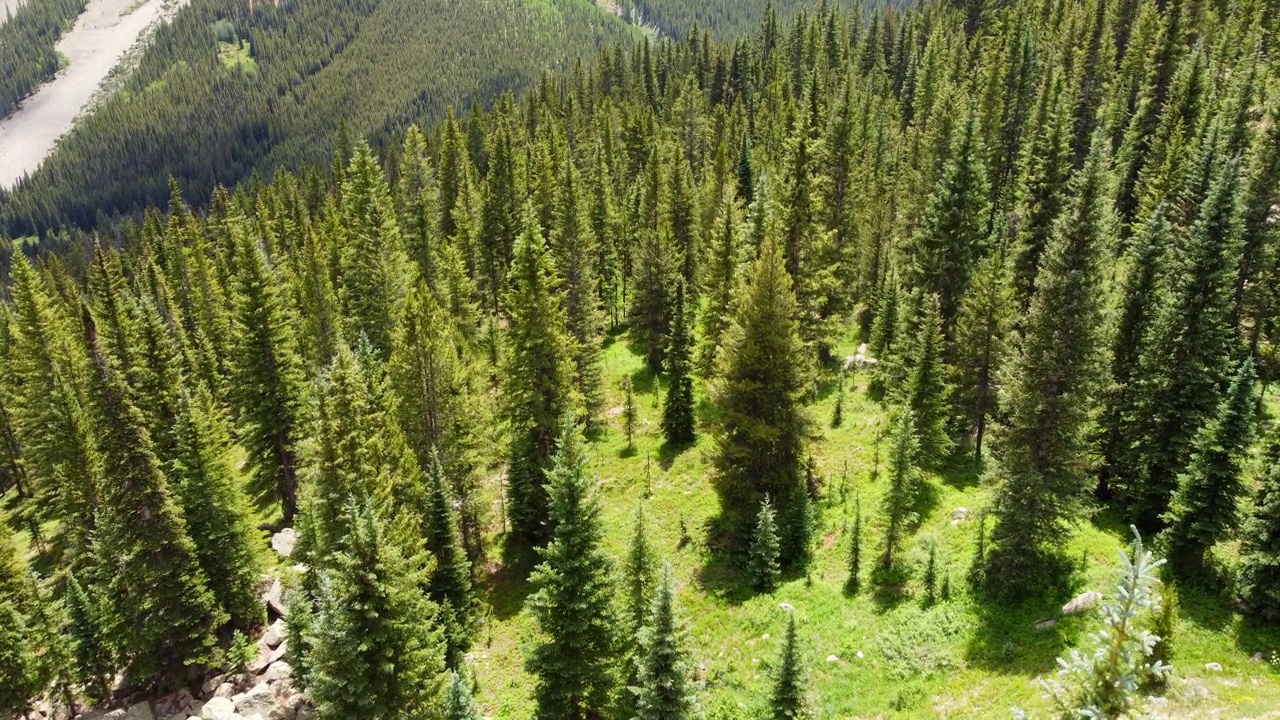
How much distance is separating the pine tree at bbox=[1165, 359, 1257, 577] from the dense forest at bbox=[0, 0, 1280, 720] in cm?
11

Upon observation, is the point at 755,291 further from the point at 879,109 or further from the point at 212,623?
the point at 879,109

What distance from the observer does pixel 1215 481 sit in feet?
Result: 73.2

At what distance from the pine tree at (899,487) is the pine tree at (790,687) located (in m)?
9.38

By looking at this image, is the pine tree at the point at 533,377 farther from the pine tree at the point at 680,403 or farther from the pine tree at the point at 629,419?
the pine tree at the point at 680,403

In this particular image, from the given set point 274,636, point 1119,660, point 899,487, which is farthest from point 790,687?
point 274,636

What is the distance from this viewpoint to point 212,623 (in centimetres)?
3334

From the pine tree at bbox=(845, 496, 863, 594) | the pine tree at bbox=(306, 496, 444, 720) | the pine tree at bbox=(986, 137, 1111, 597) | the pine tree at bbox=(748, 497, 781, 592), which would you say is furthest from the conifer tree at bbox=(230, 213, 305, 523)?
the pine tree at bbox=(986, 137, 1111, 597)

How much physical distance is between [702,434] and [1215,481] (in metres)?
25.4

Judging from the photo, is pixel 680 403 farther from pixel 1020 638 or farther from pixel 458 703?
pixel 458 703

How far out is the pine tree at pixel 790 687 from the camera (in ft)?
63.4

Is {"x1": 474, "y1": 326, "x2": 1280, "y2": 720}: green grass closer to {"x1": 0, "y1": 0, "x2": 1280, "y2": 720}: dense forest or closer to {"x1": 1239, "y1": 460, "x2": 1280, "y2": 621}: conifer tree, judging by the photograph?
{"x1": 0, "y1": 0, "x2": 1280, "y2": 720}: dense forest

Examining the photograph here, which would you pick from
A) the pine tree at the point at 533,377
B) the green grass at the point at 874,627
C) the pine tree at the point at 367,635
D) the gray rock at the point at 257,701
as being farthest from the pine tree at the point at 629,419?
the gray rock at the point at 257,701

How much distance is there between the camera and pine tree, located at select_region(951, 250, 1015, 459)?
32875 millimetres

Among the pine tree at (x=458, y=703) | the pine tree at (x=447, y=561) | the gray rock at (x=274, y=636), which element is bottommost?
the gray rock at (x=274, y=636)
